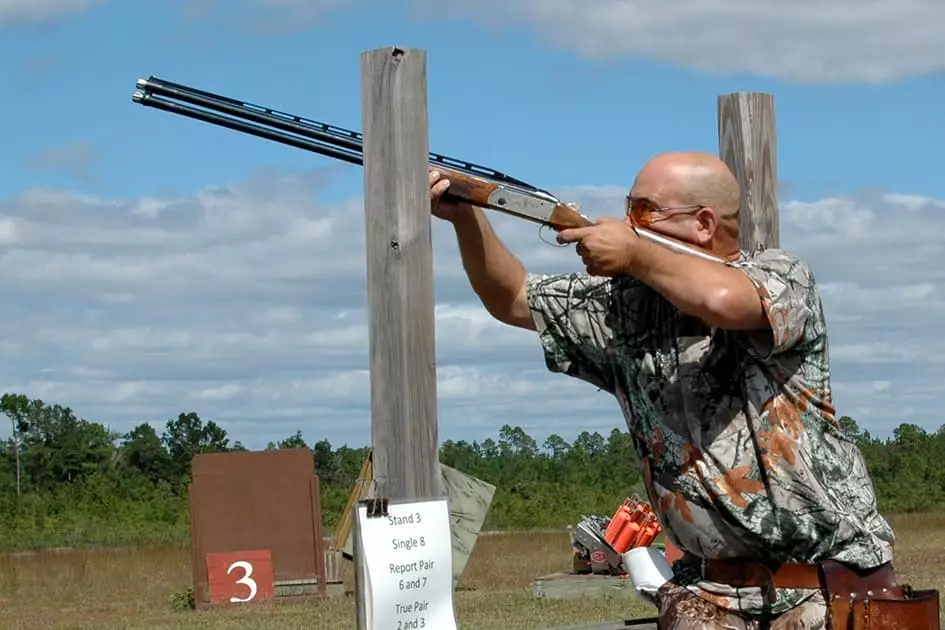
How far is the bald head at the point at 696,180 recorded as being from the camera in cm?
365

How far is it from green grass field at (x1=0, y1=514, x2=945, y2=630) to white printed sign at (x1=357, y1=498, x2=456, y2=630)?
29.0 ft

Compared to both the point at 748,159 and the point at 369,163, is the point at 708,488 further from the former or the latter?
the point at 748,159

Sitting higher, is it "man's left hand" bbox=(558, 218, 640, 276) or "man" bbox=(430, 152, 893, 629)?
"man's left hand" bbox=(558, 218, 640, 276)

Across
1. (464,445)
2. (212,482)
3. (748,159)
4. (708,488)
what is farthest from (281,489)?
(464,445)

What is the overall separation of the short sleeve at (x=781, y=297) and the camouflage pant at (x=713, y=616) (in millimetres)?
640

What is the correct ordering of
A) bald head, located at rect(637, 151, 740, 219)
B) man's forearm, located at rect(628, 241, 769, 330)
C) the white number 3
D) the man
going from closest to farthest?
man's forearm, located at rect(628, 241, 769, 330), the man, bald head, located at rect(637, 151, 740, 219), the white number 3

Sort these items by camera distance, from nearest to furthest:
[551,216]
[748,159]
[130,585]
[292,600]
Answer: [551,216], [748,159], [292,600], [130,585]

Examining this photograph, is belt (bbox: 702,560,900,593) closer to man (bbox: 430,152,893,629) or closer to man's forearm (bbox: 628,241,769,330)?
man (bbox: 430,152,893,629)

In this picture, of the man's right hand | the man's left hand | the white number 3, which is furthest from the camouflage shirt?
the white number 3

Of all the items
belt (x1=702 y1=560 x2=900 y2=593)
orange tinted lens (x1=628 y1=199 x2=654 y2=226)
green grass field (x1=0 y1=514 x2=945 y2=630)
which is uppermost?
orange tinted lens (x1=628 y1=199 x2=654 y2=226)

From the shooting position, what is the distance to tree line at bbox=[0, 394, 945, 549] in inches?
1296

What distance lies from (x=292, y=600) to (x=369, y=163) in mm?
13893

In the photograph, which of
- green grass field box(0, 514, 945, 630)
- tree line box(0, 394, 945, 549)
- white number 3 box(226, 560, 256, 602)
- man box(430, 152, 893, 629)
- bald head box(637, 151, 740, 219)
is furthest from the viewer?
tree line box(0, 394, 945, 549)

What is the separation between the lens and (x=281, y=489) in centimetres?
1769
